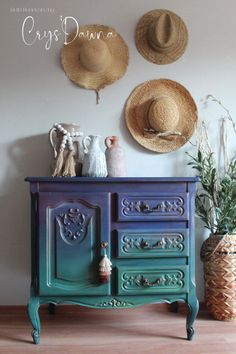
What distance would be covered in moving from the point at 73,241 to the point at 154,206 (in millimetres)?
449

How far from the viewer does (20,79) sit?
95.3 inches

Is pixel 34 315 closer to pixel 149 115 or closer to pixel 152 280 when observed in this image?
pixel 152 280

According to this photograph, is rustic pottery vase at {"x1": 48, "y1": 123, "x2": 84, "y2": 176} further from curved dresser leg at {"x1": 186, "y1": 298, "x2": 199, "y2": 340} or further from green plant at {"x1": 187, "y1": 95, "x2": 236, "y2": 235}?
curved dresser leg at {"x1": 186, "y1": 298, "x2": 199, "y2": 340}

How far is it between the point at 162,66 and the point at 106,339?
5.46 ft

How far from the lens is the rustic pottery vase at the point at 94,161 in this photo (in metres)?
2.10

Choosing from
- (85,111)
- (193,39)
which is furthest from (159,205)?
(193,39)

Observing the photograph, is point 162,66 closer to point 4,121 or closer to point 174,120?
point 174,120

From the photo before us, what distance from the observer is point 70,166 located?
7.06ft

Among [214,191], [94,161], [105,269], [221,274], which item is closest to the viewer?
[105,269]

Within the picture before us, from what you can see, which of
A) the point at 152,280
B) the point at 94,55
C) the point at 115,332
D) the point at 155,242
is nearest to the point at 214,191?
the point at 155,242

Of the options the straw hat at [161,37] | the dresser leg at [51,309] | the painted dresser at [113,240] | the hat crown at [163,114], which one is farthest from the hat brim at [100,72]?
the dresser leg at [51,309]

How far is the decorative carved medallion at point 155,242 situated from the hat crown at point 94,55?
109cm

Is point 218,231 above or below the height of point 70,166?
below

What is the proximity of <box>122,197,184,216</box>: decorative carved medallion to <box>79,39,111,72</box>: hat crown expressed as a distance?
920 millimetres
